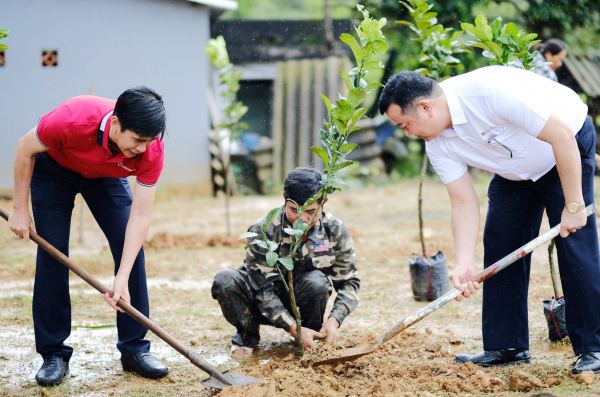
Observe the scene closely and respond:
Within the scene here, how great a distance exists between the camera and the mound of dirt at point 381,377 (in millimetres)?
2873

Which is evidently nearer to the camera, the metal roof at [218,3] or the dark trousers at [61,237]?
the dark trousers at [61,237]

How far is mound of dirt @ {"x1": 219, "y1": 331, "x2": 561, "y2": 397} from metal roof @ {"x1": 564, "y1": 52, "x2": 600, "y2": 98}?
889cm

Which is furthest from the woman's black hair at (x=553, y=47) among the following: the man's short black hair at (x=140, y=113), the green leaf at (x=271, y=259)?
the man's short black hair at (x=140, y=113)

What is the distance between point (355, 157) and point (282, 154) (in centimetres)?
172

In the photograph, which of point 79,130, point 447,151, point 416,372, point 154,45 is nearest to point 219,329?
point 416,372

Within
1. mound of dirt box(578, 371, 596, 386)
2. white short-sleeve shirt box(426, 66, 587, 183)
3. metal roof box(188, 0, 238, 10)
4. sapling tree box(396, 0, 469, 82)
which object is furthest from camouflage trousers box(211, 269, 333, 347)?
metal roof box(188, 0, 238, 10)

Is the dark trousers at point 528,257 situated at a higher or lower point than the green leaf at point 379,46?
lower

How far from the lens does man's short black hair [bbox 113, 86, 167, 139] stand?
2742 mm

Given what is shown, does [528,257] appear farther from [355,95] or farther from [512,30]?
[512,30]

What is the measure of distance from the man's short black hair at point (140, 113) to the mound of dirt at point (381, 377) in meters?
1.38

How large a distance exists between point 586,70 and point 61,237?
1092 cm

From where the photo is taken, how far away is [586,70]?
11234 millimetres

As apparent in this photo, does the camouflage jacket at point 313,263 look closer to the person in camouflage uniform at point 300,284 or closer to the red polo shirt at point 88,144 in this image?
the person in camouflage uniform at point 300,284

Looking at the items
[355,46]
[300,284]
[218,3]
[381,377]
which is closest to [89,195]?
[300,284]
